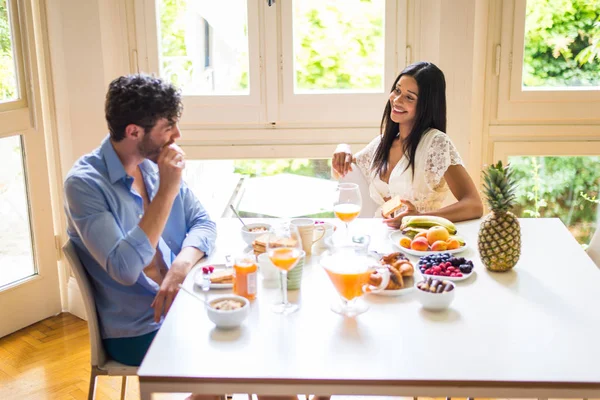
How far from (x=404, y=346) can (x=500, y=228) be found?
56cm

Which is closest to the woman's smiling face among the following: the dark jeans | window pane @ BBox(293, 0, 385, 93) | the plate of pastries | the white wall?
window pane @ BBox(293, 0, 385, 93)

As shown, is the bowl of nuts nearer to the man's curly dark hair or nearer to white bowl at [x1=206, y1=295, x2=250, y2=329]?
white bowl at [x1=206, y1=295, x2=250, y2=329]

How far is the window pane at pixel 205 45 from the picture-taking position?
3434 mm

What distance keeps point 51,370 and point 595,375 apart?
7.51 feet

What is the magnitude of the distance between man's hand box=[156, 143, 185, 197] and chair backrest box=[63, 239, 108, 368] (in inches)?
11.7

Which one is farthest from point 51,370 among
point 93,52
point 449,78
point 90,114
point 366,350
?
point 449,78

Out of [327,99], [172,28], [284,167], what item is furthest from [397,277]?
[172,28]

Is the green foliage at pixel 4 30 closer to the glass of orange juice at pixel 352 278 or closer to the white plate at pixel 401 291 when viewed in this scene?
the glass of orange juice at pixel 352 278

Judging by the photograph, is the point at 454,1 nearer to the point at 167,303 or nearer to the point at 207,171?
the point at 207,171

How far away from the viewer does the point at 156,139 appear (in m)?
2.03

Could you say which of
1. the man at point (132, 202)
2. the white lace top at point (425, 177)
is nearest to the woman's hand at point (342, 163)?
the white lace top at point (425, 177)

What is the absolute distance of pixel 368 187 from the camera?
2750mm

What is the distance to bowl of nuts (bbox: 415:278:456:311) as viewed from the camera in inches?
64.9

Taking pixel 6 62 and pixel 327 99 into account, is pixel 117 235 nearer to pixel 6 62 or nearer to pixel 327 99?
pixel 6 62
